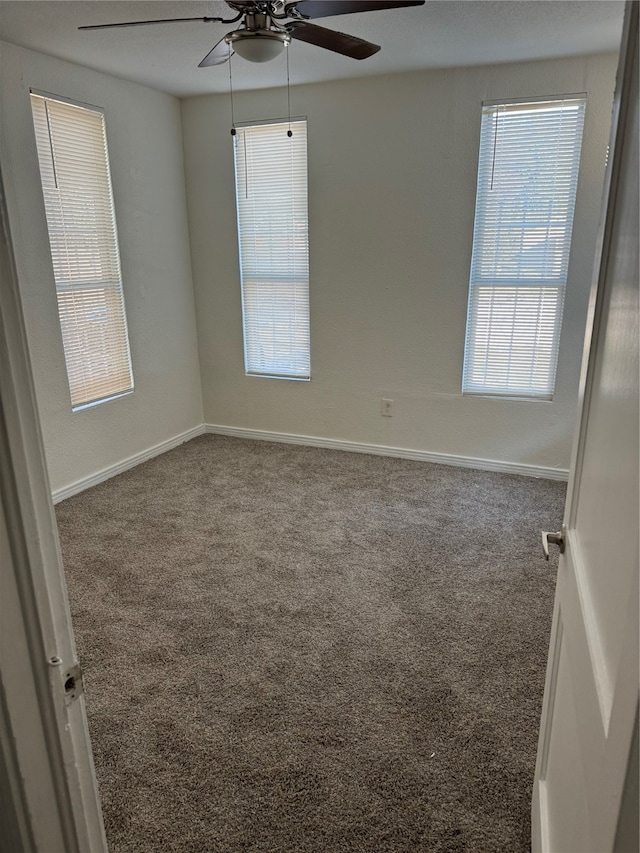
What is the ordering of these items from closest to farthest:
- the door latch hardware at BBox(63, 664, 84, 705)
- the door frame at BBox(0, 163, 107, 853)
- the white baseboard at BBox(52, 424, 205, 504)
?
the door frame at BBox(0, 163, 107, 853) < the door latch hardware at BBox(63, 664, 84, 705) < the white baseboard at BBox(52, 424, 205, 504)

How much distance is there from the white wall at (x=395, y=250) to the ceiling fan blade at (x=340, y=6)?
63.2 inches

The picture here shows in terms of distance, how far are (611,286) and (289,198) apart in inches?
131

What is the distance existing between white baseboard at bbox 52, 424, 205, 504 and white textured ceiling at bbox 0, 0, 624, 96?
235cm

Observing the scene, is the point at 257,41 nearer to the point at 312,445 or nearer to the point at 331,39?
the point at 331,39

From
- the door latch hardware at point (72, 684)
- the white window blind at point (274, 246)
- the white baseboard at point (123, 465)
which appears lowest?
the white baseboard at point (123, 465)

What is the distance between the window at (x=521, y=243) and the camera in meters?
3.28

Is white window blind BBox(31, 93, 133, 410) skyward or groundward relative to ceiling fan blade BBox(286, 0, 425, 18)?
groundward

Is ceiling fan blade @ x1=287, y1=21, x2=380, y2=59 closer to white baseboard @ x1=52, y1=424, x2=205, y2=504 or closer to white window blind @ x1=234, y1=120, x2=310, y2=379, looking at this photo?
white window blind @ x1=234, y1=120, x2=310, y2=379

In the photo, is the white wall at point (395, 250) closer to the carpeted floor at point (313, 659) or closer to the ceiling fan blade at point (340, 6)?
the carpeted floor at point (313, 659)

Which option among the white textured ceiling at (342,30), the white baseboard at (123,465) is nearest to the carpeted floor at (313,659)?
the white baseboard at (123,465)

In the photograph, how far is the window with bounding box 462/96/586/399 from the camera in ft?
10.8

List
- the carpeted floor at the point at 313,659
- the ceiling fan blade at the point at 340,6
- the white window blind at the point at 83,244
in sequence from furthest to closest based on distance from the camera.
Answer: the white window blind at the point at 83,244 → the ceiling fan blade at the point at 340,6 → the carpeted floor at the point at 313,659

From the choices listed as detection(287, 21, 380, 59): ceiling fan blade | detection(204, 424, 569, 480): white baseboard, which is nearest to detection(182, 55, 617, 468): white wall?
detection(204, 424, 569, 480): white baseboard

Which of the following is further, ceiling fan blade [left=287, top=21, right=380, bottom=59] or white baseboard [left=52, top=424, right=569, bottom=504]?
white baseboard [left=52, top=424, right=569, bottom=504]
